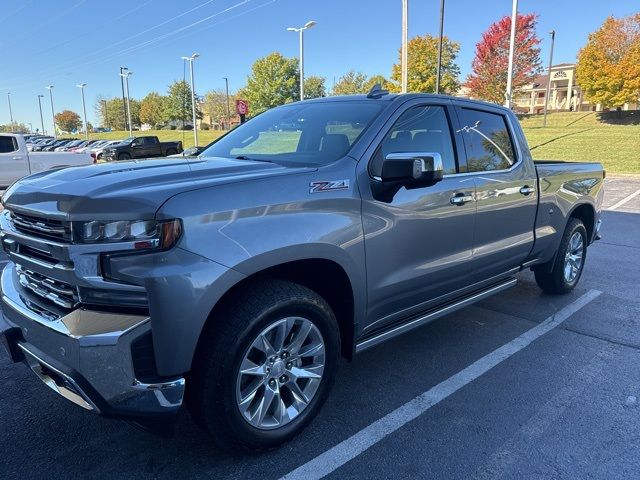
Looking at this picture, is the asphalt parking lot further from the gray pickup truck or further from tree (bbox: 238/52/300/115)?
tree (bbox: 238/52/300/115)

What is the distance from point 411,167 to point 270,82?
64.7 meters

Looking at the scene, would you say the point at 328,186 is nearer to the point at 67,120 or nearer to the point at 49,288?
the point at 49,288

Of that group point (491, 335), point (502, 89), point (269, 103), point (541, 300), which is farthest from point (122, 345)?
point (269, 103)

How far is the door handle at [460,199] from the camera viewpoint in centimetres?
343

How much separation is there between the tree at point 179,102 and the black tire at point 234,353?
83055 mm

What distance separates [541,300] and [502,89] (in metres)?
43.7

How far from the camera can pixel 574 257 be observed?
538 centimetres

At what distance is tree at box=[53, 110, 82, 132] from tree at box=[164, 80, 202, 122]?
195 feet

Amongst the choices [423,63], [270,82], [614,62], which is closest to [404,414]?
[614,62]

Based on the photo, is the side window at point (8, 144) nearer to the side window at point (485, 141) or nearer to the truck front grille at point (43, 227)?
the truck front grille at point (43, 227)

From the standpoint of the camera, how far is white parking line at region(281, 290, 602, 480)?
2561 mm

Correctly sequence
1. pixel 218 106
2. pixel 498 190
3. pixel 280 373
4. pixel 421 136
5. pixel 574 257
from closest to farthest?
pixel 280 373 → pixel 421 136 → pixel 498 190 → pixel 574 257 → pixel 218 106

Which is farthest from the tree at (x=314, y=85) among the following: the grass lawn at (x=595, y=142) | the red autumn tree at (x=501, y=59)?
the grass lawn at (x=595, y=142)

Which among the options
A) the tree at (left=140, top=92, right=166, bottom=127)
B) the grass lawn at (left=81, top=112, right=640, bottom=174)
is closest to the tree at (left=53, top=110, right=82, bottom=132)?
the tree at (left=140, top=92, right=166, bottom=127)
